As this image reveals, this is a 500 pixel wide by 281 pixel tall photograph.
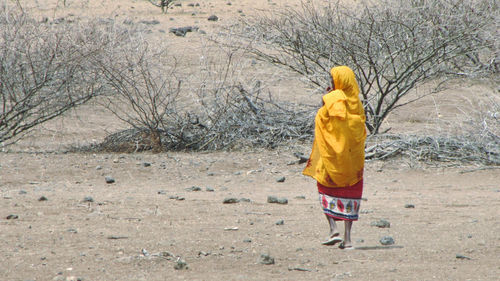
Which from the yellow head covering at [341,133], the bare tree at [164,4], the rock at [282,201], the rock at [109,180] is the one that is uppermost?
the yellow head covering at [341,133]

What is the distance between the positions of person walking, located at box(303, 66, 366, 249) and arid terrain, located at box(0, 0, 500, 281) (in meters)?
0.26

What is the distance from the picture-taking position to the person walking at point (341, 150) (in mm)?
5422

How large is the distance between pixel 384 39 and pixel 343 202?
5.37 metres

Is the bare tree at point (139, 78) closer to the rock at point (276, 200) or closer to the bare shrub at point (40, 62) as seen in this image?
the bare shrub at point (40, 62)

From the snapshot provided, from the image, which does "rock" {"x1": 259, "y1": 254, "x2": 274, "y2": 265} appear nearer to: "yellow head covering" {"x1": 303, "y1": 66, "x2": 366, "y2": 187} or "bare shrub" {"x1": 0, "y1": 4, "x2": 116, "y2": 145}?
"yellow head covering" {"x1": 303, "y1": 66, "x2": 366, "y2": 187}

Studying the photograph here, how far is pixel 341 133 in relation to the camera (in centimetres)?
546

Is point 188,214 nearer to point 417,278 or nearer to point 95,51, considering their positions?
point 417,278

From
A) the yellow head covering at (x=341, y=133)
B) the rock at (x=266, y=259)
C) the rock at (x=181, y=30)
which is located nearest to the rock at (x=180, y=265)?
the rock at (x=266, y=259)

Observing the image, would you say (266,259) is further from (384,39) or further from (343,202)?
(384,39)

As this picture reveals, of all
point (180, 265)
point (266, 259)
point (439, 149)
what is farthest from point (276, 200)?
point (439, 149)

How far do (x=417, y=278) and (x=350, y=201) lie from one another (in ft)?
3.40

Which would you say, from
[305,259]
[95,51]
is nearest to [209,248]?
[305,259]

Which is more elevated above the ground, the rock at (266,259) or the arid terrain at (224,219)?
the rock at (266,259)

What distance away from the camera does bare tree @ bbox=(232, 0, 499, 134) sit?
1055 cm
